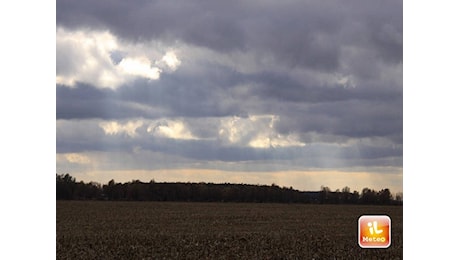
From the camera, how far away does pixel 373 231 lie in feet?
36.7

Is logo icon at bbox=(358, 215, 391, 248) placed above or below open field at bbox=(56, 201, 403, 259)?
above

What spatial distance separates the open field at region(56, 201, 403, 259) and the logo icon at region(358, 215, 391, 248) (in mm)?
154

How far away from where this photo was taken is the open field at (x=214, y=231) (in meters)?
12.5

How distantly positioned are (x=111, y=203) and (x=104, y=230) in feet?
6.62

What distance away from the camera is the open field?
494 inches

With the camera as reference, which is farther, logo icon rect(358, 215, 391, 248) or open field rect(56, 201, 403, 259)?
open field rect(56, 201, 403, 259)

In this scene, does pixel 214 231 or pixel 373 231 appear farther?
pixel 214 231

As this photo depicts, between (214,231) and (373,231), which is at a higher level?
(373,231)

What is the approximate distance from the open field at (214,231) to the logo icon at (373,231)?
0.51 feet

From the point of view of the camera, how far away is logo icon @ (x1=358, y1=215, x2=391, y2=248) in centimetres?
1112

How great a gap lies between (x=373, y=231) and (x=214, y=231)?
518cm

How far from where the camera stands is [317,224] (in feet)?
58.3
